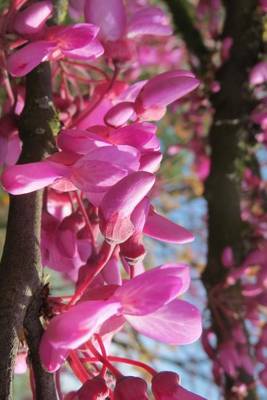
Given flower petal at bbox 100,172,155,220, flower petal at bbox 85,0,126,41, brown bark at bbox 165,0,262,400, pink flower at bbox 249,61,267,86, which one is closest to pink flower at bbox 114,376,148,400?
flower petal at bbox 100,172,155,220

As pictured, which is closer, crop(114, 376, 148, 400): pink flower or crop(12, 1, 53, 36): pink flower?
crop(114, 376, 148, 400): pink flower

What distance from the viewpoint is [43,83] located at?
59cm

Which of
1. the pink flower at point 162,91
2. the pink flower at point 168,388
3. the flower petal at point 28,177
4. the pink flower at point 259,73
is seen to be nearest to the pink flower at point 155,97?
the pink flower at point 162,91

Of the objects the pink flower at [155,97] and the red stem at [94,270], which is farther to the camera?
the pink flower at [155,97]

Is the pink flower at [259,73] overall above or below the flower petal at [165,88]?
below

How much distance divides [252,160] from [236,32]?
9.7 inches

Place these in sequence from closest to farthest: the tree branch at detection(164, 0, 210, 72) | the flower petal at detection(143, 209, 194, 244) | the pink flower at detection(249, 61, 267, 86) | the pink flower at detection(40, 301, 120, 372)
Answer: the pink flower at detection(40, 301, 120, 372) < the flower petal at detection(143, 209, 194, 244) < the pink flower at detection(249, 61, 267, 86) < the tree branch at detection(164, 0, 210, 72)

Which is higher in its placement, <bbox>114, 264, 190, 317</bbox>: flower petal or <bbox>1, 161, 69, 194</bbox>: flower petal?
<bbox>1, 161, 69, 194</bbox>: flower petal

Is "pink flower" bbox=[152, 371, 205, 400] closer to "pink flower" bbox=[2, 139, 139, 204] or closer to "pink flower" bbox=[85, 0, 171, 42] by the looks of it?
"pink flower" bbox=[2, 139, 139, 204]

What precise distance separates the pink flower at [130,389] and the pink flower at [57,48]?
25 cm

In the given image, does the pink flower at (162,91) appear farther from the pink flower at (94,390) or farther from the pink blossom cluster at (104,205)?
the pink flower at (94,390)

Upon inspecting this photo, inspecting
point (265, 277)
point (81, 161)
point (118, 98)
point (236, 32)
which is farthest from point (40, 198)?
point (236, 32)

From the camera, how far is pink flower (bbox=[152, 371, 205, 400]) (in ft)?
1.42

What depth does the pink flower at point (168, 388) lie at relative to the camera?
43 centimetres
